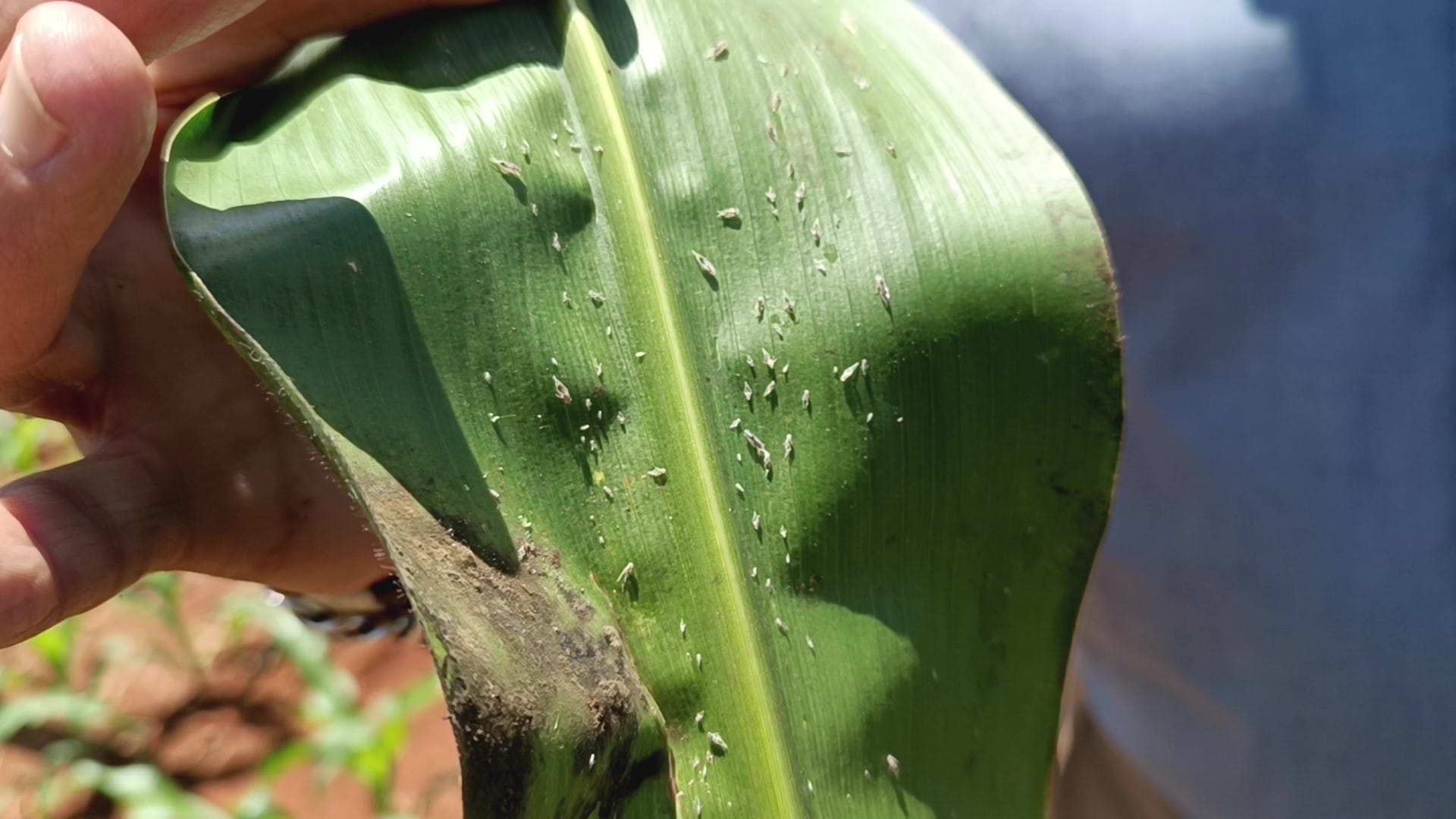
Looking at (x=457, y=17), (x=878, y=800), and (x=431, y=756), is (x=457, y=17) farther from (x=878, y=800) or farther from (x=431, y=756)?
(x=431, y=756)

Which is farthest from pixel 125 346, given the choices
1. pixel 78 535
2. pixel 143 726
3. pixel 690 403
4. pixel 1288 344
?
pixel 143 726

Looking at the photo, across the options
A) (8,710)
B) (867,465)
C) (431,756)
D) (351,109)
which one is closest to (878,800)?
(867,465)

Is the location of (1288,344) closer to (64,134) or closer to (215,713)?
(64,134)

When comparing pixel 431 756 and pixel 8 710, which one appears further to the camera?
pixel 431 756

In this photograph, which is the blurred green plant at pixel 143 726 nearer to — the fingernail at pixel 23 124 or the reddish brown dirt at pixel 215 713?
the reddish brown dirt at pixel 215 713

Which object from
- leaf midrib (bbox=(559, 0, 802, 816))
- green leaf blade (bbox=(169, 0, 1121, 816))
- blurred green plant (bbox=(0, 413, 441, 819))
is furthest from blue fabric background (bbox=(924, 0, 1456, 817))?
blurred green plant (bbox=(0, 413, 441, 819))

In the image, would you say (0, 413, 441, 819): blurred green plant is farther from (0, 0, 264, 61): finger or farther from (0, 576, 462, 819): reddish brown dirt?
(0, 0, 264, 61): finger

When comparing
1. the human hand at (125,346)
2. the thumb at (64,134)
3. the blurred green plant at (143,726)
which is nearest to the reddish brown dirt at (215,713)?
the blurred green plant at (143,726)

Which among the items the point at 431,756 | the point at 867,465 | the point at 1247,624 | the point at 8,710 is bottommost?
the point at 431,756
